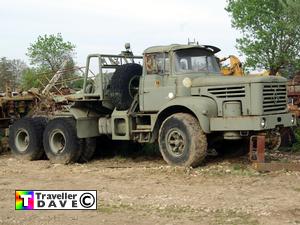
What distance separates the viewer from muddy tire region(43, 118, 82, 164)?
13023 millimetres

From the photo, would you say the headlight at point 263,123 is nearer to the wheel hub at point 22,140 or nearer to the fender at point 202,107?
the fender at point 202,107

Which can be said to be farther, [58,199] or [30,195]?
[30,195]

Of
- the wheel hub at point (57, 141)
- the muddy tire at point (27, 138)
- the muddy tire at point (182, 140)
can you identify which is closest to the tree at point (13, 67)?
the muddy tire at point (27, 138)

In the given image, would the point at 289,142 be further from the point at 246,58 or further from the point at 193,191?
the point at 246,58

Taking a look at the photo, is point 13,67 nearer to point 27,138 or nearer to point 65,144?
point 27,138

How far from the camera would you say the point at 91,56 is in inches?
508

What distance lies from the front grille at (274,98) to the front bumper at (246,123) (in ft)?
0.58

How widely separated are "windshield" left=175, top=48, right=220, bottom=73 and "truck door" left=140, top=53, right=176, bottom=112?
252 millimetres

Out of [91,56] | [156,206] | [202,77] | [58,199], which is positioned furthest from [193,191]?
[91,56]

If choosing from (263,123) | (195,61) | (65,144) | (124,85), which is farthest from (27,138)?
(263,123)

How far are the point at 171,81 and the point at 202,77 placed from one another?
648 mm

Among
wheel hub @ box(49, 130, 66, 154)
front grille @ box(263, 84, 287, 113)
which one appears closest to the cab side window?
front grille @ box(263, 84, 287, 113)

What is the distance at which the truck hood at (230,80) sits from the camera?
34.4 feet

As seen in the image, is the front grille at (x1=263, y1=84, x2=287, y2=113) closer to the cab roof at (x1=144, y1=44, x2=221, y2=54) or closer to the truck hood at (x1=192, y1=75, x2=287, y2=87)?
the truck hood at (x1=192, y1=75, x2=287, y2=87)
